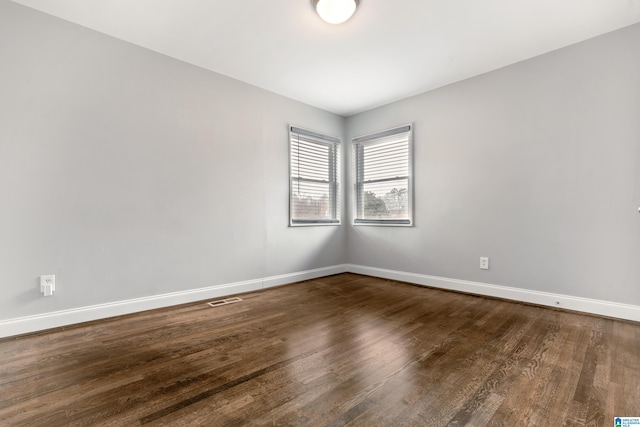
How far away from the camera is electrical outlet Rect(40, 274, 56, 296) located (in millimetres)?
2289

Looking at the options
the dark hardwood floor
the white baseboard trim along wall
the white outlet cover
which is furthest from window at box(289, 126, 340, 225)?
the white outlet cover

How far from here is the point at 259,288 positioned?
3602 millimetres

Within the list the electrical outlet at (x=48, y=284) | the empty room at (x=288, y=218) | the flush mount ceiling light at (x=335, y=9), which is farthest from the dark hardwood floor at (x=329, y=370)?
the flush mount ceiling light at (x=335, y=9)

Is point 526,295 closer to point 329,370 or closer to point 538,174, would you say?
point 538,174

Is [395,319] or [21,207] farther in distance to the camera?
[395,319]

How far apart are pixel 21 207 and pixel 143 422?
2002 mm

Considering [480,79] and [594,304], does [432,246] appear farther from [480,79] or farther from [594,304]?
[480,79]

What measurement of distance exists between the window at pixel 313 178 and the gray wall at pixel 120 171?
362 mm

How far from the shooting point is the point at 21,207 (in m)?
2.23

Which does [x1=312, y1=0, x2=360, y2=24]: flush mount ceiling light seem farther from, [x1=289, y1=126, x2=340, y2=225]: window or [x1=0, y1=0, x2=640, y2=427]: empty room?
[x1=289, y1=126, x2=340, y2=225]: window

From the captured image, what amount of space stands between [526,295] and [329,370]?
2.37 meters

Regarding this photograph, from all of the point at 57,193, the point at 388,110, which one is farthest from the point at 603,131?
the point at 57,193

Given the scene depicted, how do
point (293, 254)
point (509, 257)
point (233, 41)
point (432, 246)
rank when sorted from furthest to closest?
1. point (293, 254)
2. point (432, 246)
3. point (509, 257)
4. point (233, 41)

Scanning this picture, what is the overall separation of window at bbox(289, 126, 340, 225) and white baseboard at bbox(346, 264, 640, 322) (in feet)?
3.85
